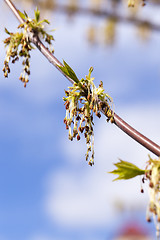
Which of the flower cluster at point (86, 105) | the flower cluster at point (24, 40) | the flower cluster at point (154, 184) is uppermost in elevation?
the flower cluster at point (24, 40)

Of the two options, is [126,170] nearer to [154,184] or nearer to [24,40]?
[154,184]

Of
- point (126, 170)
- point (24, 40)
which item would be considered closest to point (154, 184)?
point (126, 170)

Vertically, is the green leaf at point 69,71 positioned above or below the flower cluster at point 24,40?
below

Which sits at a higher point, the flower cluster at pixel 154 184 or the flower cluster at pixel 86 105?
the flower cluster at pixel 86 105

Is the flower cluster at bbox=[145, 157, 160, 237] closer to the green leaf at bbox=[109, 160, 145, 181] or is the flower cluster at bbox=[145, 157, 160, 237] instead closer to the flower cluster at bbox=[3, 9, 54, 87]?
the green leaf at bbox=[109, 160, 145, 181]

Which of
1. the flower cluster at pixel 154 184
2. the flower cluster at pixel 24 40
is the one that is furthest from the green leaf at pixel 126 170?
the flower cluster at pixel 24 40

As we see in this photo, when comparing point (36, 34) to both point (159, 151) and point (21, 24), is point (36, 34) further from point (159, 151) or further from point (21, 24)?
point (159, 151)

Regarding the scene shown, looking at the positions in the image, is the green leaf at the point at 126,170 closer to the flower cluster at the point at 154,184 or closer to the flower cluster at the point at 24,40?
the flower cluster at the point at 154,184

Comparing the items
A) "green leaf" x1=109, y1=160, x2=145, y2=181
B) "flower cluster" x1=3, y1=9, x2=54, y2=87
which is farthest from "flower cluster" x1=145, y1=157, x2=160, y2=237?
"flower cluster" x1=3, y1=9, x2=54, y2=87

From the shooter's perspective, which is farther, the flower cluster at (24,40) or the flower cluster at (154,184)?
the flower cluster at (24,40)
